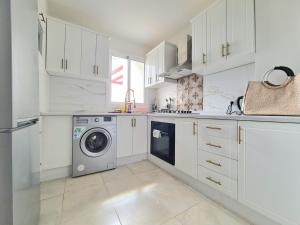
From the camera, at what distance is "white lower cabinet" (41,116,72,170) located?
1.95 m

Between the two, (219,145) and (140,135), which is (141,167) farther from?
(219,145)

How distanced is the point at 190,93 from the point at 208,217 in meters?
1.94

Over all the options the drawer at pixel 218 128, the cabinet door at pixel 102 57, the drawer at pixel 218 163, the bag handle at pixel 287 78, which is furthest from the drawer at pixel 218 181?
Answer: the cabinet door at pixel 102 57

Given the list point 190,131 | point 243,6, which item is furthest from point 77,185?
point 243,6

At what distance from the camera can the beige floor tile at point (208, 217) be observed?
4.00ft

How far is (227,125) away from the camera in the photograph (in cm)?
138

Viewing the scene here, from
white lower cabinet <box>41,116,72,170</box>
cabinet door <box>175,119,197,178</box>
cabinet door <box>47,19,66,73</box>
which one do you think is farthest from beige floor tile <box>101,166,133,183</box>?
cabinet door <box>47,19,66,73</box>

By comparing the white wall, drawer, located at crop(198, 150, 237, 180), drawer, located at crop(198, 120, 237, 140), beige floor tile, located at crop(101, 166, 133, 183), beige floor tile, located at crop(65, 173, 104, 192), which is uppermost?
the white wall

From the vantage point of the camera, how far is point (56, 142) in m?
2.02

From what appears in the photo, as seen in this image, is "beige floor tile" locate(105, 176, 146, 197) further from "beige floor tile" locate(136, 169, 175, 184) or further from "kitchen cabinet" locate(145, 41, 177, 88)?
"kitchen cabinet" locate(145, 41, 177, 88)

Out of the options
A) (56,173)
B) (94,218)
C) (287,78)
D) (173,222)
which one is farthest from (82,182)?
(287,78)

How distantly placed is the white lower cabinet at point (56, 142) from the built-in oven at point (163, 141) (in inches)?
52.9

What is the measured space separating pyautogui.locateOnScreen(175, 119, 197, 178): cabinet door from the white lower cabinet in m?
1.55

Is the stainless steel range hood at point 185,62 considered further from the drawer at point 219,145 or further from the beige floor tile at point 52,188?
the beige floor tile at point 52,188
